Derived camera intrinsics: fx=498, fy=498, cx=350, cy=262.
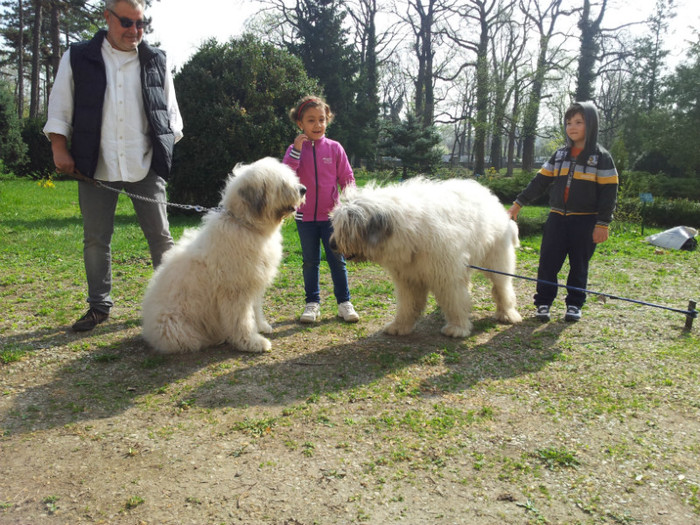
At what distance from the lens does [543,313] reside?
16.7 ft

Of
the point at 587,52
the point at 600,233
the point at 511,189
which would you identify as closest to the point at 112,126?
the point at 600,233

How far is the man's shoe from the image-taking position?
454 cm

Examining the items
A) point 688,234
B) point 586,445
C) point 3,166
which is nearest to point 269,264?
point 586,445

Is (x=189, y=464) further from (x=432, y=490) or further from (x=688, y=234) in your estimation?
(x=688, y=234)

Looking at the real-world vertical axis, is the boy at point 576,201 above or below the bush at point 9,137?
below

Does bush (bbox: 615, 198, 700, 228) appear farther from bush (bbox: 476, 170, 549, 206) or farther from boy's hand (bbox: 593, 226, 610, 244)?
boy's hand (bbox: 593, 226, 610, 244)

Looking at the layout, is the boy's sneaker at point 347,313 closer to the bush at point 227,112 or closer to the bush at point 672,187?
the bush at point 227,112

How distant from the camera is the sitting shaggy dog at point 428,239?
12.9ft

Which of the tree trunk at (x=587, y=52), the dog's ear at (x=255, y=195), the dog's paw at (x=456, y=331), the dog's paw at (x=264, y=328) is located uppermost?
the tree trunk at (x=587, y=52)

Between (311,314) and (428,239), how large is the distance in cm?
154

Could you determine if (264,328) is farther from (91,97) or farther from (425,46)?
(425,46)

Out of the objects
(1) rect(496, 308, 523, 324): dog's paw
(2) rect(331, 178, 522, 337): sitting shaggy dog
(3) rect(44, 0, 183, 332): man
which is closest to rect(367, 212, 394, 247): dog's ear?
(2) rect(331, 178, 522, 337): sitting shaggy dog

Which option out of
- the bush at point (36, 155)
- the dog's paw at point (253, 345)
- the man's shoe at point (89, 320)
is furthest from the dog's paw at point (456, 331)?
the bush at point (36, 155)

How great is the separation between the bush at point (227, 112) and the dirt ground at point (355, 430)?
6100mm
